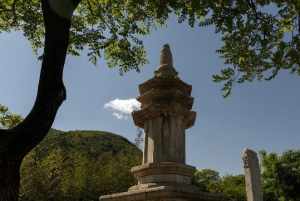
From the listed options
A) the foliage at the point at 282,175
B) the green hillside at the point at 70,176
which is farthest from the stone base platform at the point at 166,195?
the green hillside at the point at 70,176

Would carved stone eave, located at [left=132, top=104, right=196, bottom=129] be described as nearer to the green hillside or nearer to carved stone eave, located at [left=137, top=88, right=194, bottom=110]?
carved stone eave, located at [left=137, top=88, right=194, bottom=110]

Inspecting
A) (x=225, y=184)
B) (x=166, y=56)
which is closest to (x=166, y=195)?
(x=166, y=56)

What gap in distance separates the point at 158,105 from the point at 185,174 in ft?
6.75

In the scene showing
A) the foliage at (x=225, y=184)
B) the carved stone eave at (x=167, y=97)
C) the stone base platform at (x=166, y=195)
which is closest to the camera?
the stone base platform at (x=166, y=195)

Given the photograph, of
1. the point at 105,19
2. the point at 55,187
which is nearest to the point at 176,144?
the point at 105,19

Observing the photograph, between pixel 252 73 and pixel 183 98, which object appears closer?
pixel 252 73

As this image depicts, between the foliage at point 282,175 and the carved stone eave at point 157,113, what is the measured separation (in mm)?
20237

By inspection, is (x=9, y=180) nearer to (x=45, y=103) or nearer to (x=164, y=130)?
(x=45, y=103)

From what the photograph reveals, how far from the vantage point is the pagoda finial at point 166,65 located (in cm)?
1039

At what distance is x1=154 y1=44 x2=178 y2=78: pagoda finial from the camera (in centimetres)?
1039

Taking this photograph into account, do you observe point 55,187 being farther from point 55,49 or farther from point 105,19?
point 55,49

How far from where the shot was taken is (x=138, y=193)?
315 inches

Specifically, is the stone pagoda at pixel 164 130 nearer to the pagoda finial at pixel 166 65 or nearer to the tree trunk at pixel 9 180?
the pagoda finial at pixel 166 65

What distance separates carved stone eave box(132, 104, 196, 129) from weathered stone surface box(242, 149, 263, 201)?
542cm
